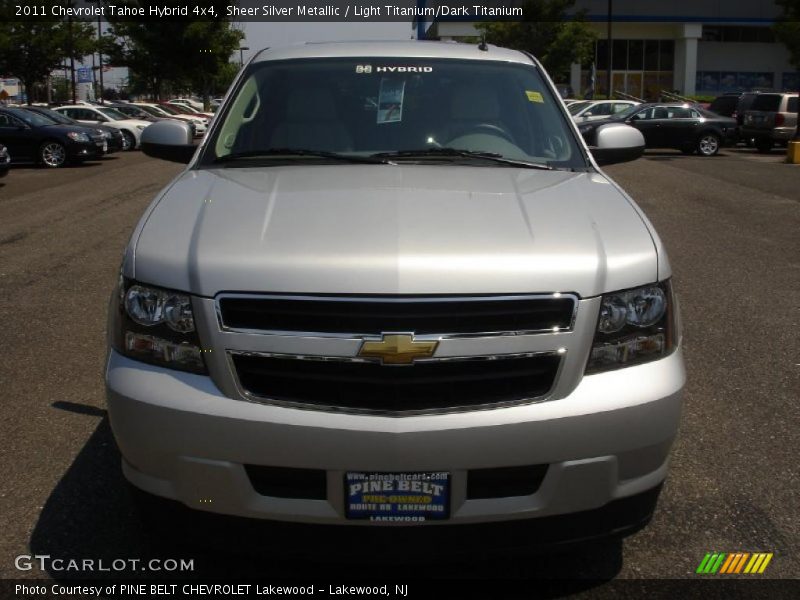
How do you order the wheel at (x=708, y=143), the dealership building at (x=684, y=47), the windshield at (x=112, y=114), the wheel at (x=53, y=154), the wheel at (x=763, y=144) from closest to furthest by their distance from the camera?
the wheel at (x=53, y=154), the wheel at (x=708, y=143), the wheel at (x=763, y=144), the windshield at (x=112, y=114), the dealership building at (x=684, y=47)

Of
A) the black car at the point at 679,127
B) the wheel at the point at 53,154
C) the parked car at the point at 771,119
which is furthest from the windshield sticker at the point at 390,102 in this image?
the parked car at the point at 771,119

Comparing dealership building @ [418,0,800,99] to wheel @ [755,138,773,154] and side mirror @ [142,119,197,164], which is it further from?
side mirror @ [142,119,197,164]

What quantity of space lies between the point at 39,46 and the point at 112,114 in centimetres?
1401

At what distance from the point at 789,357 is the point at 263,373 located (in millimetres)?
4105

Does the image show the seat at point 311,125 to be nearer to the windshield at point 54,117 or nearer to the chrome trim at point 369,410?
the chrome trim at point 369,410

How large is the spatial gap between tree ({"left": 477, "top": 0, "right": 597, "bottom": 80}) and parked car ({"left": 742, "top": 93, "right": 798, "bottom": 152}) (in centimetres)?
1898

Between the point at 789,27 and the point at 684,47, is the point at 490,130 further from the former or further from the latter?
the point at 684,47

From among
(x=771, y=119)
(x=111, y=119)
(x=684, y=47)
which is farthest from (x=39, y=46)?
(x=684, y=47)

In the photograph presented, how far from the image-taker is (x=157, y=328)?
9.25 ft

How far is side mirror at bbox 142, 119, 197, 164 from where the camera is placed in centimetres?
464

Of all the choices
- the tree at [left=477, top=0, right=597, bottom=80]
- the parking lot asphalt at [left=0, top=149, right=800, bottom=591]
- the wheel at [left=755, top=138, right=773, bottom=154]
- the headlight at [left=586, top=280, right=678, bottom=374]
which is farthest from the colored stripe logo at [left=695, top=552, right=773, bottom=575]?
the tree at [left=477, top=0, right=597, bottom=80]

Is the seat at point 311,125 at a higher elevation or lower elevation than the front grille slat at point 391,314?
higher

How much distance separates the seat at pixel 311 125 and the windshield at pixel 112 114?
2753 centimetres

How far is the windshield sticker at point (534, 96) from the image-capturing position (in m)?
4.47
